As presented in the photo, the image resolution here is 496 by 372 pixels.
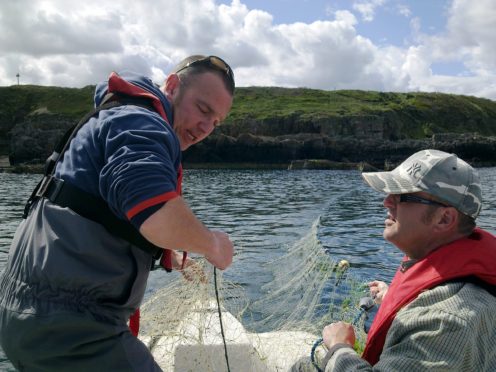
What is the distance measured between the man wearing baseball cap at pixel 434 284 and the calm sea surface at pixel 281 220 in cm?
477

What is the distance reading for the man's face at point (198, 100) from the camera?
10.3 feet

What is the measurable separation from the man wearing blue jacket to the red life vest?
1045mm

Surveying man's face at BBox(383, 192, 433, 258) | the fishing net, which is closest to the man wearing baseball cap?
man's face at BBox(383, 192, 433, 258)

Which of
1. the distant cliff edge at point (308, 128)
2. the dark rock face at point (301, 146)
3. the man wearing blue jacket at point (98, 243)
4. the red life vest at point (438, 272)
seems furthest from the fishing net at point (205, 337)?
the dark rock face at point (301, 146)

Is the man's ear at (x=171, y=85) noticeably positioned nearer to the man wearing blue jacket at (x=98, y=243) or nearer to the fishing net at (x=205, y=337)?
the man wearing blue jacket at (x=98, y=243)

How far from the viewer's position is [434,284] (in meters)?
2.76

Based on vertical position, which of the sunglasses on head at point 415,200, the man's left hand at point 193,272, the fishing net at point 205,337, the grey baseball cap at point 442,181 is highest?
the grey baseball cap at point 442,181

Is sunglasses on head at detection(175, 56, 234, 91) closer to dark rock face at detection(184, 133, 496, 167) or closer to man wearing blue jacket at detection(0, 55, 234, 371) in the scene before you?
man wearing blue jacket at detection(0, 55, 234, 371)

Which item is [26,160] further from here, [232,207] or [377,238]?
[377,238]

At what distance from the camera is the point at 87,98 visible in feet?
383

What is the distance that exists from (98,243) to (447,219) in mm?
2029

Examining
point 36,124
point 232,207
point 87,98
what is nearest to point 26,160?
point 36,124

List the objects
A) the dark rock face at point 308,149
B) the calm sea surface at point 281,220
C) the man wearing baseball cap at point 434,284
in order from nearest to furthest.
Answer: the man wearing baseball cap at point 434,284, the calm sea surface at point 281,220, the dark rock face at point 308,149

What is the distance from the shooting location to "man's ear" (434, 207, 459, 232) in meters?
3.07
